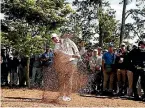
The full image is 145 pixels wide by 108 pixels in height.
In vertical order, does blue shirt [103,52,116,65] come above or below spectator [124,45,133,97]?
above

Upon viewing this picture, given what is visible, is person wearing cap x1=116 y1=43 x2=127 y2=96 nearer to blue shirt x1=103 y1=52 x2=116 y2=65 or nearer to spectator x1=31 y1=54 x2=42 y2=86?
blue shirt x1=103 y1=52 x2=116 y2=65

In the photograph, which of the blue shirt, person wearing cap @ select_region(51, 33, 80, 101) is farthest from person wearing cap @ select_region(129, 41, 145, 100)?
person wearing cap @ select_region(51, 33, 80, 101)

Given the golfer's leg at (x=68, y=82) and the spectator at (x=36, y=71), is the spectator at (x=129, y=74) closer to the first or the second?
the golfer's leg at (x=68, y=82)

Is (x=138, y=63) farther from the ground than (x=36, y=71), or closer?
farther from the ground

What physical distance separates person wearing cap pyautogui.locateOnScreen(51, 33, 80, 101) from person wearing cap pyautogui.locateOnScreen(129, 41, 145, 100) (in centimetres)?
260

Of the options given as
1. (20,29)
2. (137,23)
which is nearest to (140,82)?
(20,29)

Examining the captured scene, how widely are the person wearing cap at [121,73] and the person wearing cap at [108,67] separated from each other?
0.77 feet

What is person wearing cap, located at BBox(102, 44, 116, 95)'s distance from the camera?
13117 mm

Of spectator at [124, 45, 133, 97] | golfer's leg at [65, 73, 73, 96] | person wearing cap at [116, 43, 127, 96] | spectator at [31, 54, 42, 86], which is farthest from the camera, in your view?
spectator at [31, 54, 42, 86]

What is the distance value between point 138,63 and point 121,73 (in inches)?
43.6

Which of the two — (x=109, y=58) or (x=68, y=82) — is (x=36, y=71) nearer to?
(x=109, y=58)

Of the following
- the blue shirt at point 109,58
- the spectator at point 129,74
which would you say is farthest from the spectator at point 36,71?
the spectator at point 129,74

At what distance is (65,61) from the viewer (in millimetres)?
9891

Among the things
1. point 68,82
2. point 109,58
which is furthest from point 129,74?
point 68,82
